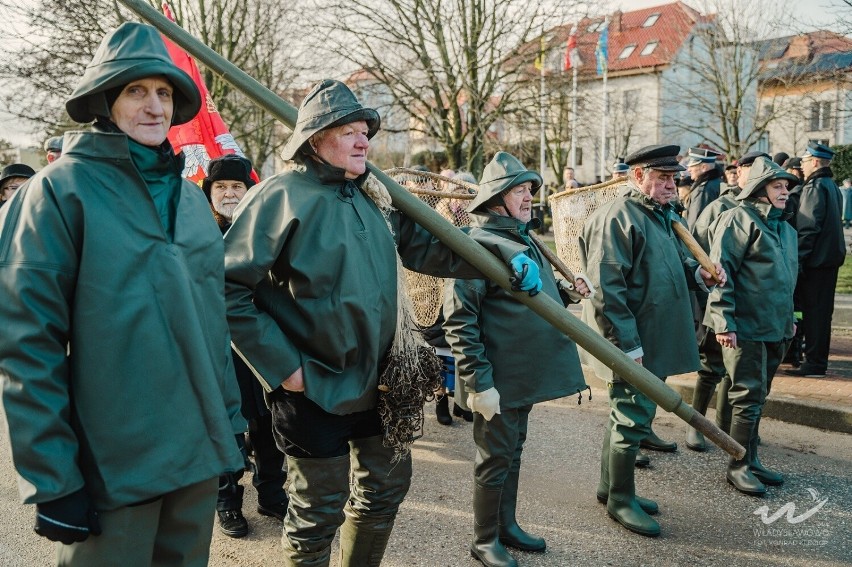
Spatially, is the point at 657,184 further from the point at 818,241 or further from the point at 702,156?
the point at 818,241

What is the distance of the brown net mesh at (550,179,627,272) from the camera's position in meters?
5.05

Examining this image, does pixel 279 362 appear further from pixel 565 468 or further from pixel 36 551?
pixel 565 468

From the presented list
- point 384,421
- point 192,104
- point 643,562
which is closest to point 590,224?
point 643,562

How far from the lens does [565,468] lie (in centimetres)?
512

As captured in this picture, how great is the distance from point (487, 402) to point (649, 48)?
4377 centimetres

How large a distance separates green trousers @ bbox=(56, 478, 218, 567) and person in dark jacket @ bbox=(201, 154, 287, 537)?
1963 mm

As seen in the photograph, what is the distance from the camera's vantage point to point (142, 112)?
83.0 inches

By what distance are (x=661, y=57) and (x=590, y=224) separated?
3946 centimetres

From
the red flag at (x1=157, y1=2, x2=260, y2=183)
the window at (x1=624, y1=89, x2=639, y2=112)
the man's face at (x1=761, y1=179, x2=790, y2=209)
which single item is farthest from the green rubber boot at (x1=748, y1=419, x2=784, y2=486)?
the window at (x1=624, y1=89, x2=639, y2=112)

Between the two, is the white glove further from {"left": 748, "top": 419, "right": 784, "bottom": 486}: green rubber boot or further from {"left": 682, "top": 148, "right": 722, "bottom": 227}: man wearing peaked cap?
{"left": 682, "top": 148, "right": 722, "bottom": 227}: man wearing peaked cap

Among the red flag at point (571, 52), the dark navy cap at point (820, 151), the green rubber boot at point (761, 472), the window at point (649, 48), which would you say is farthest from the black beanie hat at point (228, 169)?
the window at point (649, 48)

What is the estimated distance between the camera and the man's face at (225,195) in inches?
175

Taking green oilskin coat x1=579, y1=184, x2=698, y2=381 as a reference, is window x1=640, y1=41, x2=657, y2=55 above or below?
above

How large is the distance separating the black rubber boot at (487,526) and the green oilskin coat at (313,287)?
1221mm
